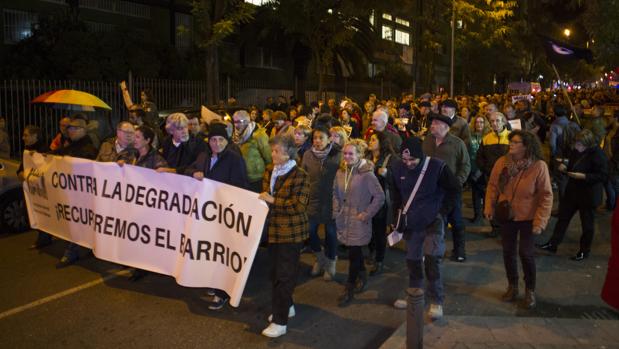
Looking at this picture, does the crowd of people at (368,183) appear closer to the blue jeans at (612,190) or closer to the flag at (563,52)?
the blue jeans at (612,190)

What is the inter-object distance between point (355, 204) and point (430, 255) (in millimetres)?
989

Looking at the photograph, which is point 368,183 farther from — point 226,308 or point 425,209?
point 226,308

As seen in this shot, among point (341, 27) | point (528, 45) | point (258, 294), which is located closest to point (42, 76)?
point (341, 27)

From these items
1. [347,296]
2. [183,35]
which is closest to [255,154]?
[347,296]

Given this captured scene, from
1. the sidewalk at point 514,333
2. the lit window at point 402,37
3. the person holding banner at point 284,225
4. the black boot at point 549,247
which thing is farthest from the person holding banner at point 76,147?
the lit window at point 402,37

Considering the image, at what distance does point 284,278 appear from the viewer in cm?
524

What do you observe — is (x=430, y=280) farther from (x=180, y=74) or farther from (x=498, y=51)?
(x=498, y=51)

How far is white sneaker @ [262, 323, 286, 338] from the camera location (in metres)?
5.26

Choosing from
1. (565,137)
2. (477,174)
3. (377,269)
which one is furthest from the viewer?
(565,137)

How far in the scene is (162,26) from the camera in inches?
1009

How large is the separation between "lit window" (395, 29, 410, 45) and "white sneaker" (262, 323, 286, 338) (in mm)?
51226

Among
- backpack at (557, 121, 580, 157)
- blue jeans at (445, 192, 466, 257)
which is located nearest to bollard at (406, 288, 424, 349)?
blue jeans at (445, 192, 466, 257)

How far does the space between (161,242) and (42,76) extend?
14.5m

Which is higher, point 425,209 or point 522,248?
point 425,209
